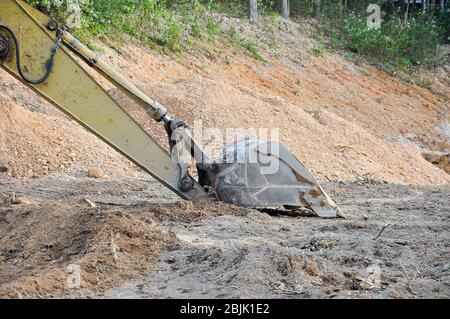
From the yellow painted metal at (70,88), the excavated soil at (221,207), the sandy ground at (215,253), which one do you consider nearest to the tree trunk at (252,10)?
the excavated soil at (221,207)

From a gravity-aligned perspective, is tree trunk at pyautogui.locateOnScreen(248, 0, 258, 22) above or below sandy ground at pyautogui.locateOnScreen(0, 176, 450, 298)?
above

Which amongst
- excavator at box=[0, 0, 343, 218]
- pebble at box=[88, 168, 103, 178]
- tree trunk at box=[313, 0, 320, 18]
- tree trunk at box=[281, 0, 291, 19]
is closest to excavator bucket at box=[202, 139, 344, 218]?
excavator at box=[0, 0, 343, 218]

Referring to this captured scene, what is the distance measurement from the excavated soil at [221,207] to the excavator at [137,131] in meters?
0.20

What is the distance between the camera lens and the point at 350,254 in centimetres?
591

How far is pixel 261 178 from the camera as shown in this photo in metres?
7.70

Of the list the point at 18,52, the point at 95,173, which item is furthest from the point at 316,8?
the point at 18,52

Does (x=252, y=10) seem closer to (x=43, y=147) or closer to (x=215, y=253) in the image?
(x=43, y=147)

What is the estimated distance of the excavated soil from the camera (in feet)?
17.1

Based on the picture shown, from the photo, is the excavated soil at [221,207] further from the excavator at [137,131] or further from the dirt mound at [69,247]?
the excavator at [137,131]

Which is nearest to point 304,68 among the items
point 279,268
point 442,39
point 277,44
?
point 277,44

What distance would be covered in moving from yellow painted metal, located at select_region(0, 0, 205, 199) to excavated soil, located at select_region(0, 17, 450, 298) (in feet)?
2.04

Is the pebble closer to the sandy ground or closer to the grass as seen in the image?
the sandy ground

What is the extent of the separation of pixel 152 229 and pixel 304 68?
14.6 m
